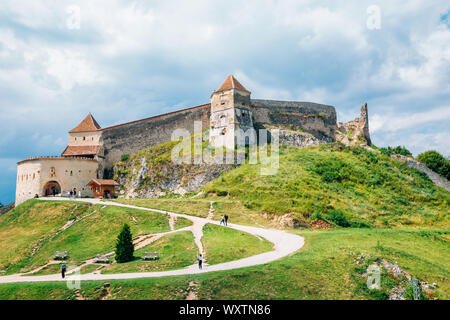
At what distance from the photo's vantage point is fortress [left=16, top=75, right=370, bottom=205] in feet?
133

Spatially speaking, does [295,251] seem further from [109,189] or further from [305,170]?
[109,189]

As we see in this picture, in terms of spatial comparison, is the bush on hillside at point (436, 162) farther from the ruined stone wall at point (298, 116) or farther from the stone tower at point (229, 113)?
the stone tower at point (229, 113)

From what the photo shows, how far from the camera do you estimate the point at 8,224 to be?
31.7 metres

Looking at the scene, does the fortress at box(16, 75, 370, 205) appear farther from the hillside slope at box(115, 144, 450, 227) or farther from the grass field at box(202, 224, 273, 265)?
the grass field at box(202, 224, 273, 265)

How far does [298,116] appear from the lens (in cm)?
5100

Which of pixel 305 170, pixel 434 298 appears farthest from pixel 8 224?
pixel 434 298

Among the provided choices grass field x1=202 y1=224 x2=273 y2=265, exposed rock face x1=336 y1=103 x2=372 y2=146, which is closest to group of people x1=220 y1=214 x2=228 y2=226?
grass field x1=202 y1=224 x2=273 y2=265

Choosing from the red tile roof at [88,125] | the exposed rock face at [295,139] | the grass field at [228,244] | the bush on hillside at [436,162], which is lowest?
the grass field at [228,244]

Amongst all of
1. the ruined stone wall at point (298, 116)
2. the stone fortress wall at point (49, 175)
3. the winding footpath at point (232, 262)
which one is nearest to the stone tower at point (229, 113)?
the ruined stone wall at point (298, 116)

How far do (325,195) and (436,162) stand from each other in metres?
28.6

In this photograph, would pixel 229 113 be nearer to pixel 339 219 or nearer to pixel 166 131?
pixel 166 131

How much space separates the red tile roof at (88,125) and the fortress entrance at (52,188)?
31.2 feet

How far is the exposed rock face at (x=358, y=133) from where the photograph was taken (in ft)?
172

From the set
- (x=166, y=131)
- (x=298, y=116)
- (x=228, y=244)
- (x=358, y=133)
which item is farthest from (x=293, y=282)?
(x=358, y=133)
